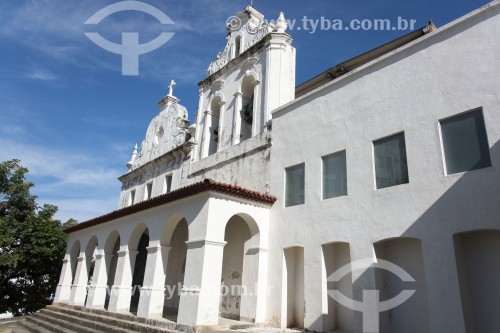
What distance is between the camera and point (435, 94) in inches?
299

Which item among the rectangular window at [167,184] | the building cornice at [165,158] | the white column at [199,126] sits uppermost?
the white column at [199,126]

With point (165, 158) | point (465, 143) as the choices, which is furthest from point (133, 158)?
point (465, 143)

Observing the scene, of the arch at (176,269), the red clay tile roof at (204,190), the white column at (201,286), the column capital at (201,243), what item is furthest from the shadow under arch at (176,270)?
the white column at (201,286)

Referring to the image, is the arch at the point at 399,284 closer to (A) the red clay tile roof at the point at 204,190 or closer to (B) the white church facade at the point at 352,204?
(B) the white church facade at the point at 352,204

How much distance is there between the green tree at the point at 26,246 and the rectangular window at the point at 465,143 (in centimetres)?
1883

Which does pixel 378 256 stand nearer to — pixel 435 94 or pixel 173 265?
pixel 435 94

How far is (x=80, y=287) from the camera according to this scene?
15.0 metres

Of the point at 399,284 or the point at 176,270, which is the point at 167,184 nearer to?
the point at 176,270

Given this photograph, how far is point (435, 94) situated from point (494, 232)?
2.91 meters

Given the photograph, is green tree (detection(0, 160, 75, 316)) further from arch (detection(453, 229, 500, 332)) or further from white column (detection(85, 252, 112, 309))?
arch (detection(453, 229, 500, 332))

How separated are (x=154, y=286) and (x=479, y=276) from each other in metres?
7.74

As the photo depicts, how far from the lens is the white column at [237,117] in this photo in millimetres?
13174

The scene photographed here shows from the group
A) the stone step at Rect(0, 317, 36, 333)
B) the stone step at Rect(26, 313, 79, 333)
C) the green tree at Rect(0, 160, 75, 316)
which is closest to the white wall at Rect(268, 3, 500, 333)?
the stone step at Rect(26, 313, 79, 333)

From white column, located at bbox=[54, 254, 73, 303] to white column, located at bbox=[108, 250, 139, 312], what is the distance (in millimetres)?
5724
